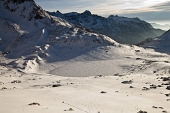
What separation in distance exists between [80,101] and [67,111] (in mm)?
4504

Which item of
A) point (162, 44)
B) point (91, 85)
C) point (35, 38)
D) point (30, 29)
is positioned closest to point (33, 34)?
point (35, 38)

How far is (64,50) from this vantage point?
2800 inches

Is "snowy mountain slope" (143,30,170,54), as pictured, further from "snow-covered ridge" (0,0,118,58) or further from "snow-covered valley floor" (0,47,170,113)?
"snow-covered ridge" (0,0,118,58)

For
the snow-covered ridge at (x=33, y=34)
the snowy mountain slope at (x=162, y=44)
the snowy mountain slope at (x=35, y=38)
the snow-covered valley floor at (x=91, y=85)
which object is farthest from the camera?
the snowy mountain slope at (x=162, y=44)

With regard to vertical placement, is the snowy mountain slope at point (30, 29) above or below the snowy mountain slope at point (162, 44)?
above

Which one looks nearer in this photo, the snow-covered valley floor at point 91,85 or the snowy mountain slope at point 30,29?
the snow-covered valley floor at point 91,85

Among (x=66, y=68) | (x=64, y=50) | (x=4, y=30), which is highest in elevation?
(x=4, y=30)

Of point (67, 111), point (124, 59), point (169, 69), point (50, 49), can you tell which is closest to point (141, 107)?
point (67, 111)

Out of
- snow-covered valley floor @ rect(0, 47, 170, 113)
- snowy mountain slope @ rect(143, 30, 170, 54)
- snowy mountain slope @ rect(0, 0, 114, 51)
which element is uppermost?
snowy mountain slope @ rect(0, 0, 114, 51)

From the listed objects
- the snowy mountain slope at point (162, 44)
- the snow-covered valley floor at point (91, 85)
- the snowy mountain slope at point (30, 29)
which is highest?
the snowy mountain slope at point (30, 29)

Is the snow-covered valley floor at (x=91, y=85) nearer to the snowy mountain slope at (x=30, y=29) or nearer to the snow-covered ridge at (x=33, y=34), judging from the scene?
the snow-covered ridge at (x=33, y=34)

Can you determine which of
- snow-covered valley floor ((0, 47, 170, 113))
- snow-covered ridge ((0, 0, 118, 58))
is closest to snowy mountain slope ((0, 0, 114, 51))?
snow-covered ridge ((0, 0, 118, 58))

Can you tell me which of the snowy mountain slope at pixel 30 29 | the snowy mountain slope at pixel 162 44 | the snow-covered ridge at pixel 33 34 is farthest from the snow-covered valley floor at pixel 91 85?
the snowy mountain slope at pixel 162 44

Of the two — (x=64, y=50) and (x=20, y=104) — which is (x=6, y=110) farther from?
(x=64, y=50)
